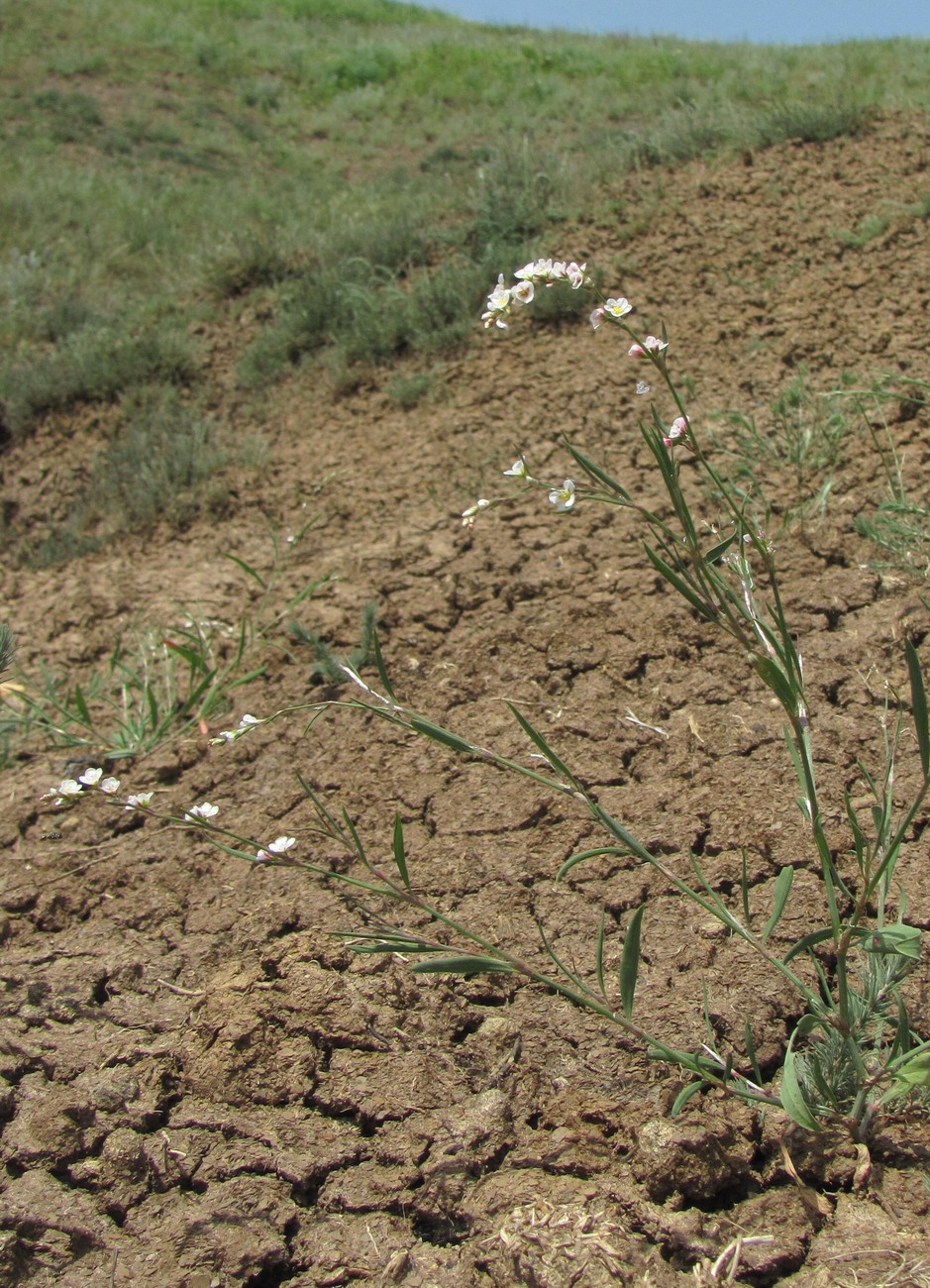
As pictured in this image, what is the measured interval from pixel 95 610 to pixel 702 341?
251 centimetres

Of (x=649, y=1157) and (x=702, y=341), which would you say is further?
(x=702, y=341)

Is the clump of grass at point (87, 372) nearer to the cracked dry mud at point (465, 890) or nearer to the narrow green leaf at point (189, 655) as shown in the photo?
the cracked dry mud at point (465, 890)

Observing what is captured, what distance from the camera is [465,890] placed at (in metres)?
2.06

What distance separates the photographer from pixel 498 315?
172 centimetres

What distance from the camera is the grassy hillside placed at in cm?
478

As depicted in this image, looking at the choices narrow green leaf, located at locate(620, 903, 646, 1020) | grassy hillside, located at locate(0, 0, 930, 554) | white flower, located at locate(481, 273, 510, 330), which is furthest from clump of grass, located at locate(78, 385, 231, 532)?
narrow green leaf, located at locate(620, 903, 646, 1020)

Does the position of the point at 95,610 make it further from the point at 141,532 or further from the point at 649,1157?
the point at 649,1157

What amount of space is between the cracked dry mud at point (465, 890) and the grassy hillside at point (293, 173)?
84 centimetres

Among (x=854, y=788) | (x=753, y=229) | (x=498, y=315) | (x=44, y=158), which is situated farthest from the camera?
(x=44, y=158)

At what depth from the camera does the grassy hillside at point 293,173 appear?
15.7 ft

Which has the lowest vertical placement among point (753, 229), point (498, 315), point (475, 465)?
point (475, 465)

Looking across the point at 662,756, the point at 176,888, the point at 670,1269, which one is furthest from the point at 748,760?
the point at 176,888

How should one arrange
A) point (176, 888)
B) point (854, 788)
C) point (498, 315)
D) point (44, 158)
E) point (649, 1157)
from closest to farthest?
point (649, 1157) → point (498, 315) → point (854, 788) → point (176, 888) → point (44, 158)

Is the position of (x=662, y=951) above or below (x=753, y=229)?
below
